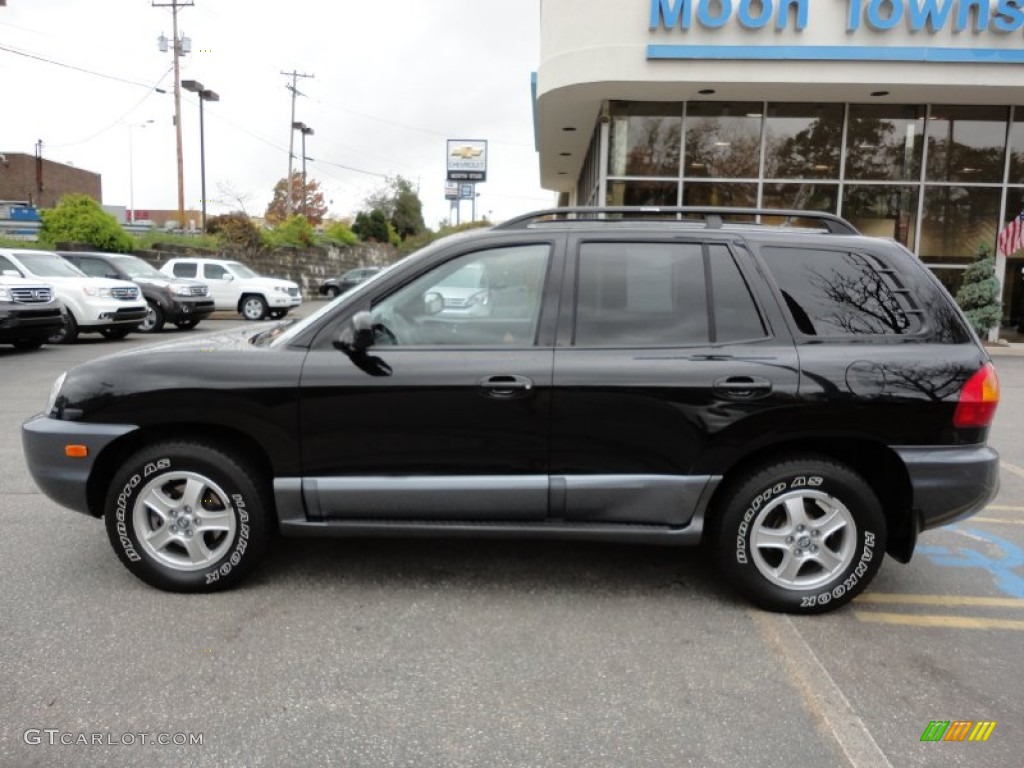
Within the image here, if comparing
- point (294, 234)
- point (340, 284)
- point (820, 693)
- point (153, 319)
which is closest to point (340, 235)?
point (294, 234)

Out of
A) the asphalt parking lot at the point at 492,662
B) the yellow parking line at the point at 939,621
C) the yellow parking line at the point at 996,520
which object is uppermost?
the yellow parking line at the point at 996,520

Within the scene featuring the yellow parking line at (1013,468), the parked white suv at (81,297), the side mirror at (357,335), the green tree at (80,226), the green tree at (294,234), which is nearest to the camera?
the side mirror at (357,335)

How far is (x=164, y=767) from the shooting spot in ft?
8.21

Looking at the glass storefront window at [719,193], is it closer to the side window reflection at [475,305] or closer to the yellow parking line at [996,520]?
the yellow parking line at [996,520]

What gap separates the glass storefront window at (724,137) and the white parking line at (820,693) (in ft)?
46.9

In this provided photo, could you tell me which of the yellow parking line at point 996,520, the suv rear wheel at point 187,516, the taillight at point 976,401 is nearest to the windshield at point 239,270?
the suv rear wheel at point 187,516

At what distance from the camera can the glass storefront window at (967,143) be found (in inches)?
644

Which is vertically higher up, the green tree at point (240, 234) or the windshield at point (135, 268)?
the green tree at point (240, 234)

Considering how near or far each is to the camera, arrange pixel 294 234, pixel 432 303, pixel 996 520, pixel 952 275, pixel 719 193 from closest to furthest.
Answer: pixel 432 303, pixel 996 520, pixel 719 193, pixel 952 275, pixel 294 234

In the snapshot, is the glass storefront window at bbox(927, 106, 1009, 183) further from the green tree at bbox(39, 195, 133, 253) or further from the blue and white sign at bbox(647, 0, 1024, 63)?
the green tree at bbox(39, 195, 133, 253)

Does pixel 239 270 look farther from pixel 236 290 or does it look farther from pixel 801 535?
pixel 801 535

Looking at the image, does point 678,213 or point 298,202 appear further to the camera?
point 298,202

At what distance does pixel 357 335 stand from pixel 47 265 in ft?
45.4

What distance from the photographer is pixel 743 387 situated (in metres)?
3.46
